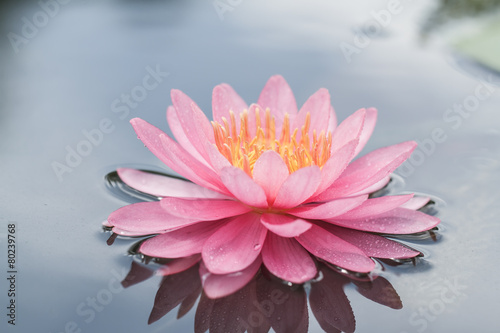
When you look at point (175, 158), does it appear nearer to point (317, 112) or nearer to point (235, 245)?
point (235, 245)

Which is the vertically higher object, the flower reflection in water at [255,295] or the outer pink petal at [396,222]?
the outer pink petal at [396,222]

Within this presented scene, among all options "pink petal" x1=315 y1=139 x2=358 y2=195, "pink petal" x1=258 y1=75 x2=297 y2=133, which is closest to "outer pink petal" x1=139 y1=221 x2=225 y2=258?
"pink petal" x1=315 y1=139 x2=358 y2=195

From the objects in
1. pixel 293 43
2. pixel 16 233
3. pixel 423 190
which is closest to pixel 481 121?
pixel 423 190

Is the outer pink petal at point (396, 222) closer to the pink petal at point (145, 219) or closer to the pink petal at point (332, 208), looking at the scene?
the pink petal at point (332, 208)

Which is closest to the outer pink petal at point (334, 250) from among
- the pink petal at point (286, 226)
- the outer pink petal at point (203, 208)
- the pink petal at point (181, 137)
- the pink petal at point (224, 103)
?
the pink petal at point (286, 226)

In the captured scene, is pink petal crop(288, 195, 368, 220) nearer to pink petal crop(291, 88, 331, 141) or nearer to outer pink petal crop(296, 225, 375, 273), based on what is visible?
outer pink petal crop(296, 225, 375, 273)

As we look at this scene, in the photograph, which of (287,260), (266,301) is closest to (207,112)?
(287,260)
